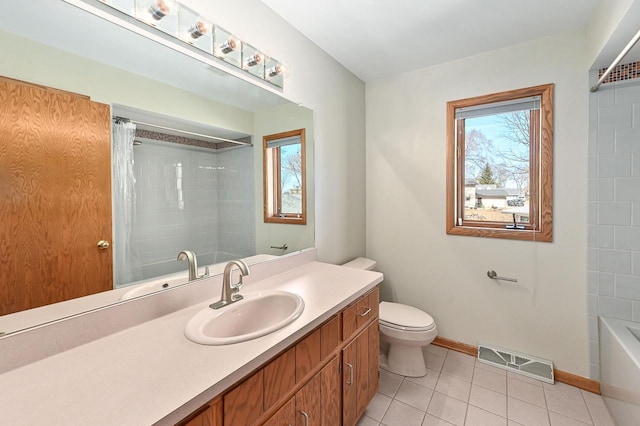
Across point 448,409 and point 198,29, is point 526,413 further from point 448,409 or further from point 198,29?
point 198,29

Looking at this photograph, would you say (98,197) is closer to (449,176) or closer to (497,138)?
(449,176)

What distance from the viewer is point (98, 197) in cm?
102

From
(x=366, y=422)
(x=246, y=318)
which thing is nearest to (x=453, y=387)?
(x=366, y=422)

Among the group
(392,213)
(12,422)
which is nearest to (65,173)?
(12,422)

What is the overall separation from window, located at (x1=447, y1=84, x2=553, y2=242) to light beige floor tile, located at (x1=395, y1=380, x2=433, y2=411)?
1.20 m

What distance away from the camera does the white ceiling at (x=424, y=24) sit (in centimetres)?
163

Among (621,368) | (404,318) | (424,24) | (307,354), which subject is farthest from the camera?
(404,318)

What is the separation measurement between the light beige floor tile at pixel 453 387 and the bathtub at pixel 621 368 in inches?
29.3

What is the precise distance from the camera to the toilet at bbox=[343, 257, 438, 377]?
1926 mm

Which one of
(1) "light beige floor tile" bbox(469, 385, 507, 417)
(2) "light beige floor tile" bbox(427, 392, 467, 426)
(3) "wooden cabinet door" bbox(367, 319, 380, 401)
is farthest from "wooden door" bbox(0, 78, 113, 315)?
(1) "light beige floor tile" bbox(469, 385, 507, 417)

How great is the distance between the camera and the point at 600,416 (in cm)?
163

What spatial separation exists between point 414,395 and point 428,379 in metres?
0.22

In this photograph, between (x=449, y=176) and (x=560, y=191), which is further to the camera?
(x=449, y=176)

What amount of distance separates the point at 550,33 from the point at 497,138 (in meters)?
0.72
